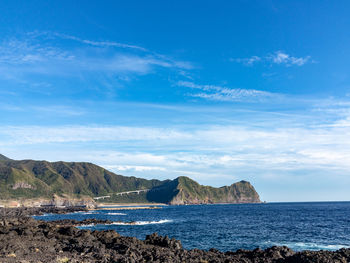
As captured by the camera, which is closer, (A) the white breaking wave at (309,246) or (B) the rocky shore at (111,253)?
(B) the rocky shore at (111,253)

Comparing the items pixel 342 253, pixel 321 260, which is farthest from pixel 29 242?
pixel 342 253

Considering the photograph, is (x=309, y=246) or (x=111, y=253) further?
(x=309, y=246)

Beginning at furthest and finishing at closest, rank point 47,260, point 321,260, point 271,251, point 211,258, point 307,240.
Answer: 1. point 307,240
2. point 271,251
3. point 211,258
4. point 321,260
5. point 47,260

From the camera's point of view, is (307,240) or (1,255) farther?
(307,240)

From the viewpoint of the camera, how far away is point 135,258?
26.0m

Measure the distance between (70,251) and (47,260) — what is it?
204 inches

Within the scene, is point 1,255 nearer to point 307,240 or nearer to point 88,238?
point 88,238

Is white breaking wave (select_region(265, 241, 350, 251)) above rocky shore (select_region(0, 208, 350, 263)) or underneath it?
underneath

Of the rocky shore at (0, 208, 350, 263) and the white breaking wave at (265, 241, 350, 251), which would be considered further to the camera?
the white breaking wave at (265, 241, 350, 251)

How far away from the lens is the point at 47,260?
2334 cm

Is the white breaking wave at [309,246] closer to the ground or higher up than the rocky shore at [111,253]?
closer to the ground

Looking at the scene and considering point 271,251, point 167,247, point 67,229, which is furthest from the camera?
point 67,229

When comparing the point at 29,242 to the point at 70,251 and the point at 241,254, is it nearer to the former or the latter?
the point at 70,251

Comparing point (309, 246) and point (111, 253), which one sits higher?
point (111, 253)
